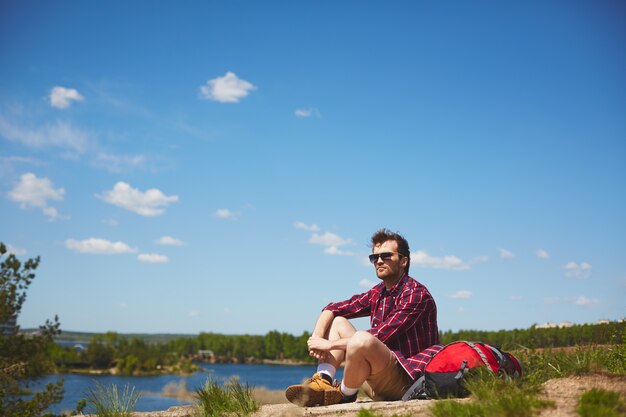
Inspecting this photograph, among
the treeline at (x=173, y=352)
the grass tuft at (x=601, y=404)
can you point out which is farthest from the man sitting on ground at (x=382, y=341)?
the treeline at (x=173, y=352)

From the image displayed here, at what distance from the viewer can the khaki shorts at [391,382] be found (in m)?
4.99

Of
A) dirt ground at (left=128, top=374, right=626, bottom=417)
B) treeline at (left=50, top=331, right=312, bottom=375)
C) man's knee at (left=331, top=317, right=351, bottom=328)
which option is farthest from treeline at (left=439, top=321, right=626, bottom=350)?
treeline at (left=50, top=331, right=312, bottom=375)

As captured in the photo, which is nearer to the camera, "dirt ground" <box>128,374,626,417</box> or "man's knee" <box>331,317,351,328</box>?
"dirt ground" <box>128,374,626,417</box>

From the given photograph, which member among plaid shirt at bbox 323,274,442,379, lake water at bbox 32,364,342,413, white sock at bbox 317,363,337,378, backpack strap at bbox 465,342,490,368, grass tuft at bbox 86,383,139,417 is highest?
plaid shirt at bbox 323,274,442,379

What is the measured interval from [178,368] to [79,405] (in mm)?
107385

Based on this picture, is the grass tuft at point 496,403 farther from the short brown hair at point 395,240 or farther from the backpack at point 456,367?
the short brown hair at point 395,240

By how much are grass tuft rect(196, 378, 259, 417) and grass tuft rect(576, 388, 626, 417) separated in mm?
2833

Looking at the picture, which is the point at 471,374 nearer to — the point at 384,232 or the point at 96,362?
the point at 384,232

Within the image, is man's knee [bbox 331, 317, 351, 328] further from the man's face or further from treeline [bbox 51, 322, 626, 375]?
treeline [bbox 51, 322, 626, 375]

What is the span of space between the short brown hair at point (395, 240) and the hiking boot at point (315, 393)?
1.29 meters

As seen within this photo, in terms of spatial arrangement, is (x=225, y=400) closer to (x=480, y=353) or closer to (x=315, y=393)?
(x=315, y=393)

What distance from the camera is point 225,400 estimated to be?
5.46 m

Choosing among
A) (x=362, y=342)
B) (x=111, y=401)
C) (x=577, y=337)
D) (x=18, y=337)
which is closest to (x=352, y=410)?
(x=362, y=342)

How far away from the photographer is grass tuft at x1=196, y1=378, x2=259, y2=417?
5.29 m
